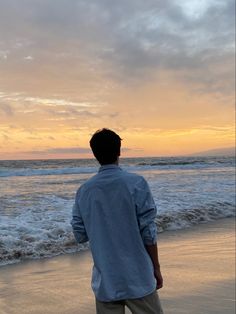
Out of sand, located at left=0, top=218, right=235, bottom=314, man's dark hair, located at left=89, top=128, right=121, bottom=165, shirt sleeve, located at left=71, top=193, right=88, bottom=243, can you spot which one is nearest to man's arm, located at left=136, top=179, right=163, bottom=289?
man's dark hair, located at left=89, top=128, right=121, bottom=165

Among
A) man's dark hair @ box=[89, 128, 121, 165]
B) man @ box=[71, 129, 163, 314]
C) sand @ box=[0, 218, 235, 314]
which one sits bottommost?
sand @ box=[0, 218, 235, 314]

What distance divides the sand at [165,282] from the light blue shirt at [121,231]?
2252mm

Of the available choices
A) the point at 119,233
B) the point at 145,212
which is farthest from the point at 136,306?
the point at 145,212

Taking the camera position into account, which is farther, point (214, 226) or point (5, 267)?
point (214, 226)

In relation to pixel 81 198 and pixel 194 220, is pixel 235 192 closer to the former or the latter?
pixel 194 220

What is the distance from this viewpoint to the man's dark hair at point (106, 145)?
7.85 ft

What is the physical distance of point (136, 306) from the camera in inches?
94.7

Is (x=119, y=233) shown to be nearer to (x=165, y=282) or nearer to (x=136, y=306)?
(x=136, y=306)

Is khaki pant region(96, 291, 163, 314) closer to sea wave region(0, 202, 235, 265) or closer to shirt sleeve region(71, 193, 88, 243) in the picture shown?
shirt sleeve region(71, 193, 88, 243)

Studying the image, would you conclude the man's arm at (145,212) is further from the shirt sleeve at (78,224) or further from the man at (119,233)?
the shirt sleeve at (78,224)

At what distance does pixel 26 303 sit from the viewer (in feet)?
15.5

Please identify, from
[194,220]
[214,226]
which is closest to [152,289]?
[214,226]

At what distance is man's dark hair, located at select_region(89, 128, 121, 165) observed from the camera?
94.2 inches

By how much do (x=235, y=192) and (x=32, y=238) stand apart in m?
10.3
